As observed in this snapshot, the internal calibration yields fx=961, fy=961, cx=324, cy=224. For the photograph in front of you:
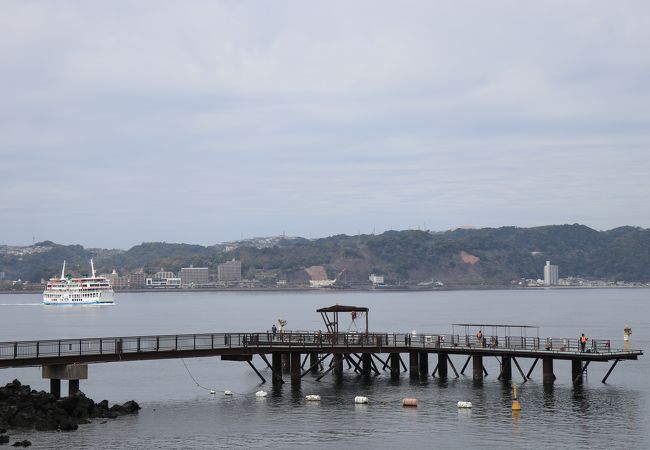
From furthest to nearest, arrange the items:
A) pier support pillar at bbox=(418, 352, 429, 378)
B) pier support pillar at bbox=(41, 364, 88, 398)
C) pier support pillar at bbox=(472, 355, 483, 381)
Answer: pier support pillar at bbox=(418, 352, 429, 378) < pier support pillar at bbox=(472, 355, 483, 381) < pier support pillar at bbox=(41, 364, 88, 398)

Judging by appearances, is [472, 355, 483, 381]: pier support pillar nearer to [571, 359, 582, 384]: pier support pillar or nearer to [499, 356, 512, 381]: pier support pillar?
[499, 356, 512, 381]: pier support pillar

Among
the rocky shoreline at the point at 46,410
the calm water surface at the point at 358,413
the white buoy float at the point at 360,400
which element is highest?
the rocky shoreline at the point at 46,410

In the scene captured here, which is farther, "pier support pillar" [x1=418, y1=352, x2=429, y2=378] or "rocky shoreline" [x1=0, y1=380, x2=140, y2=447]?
"pier support pillar" [x1=418, y1=352, x2=429, y2=378]

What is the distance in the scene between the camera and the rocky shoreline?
53.1 metres

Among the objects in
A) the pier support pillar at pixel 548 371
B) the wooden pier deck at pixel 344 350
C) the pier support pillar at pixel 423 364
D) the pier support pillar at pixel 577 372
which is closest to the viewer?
the wooden pier deck at pixel 344 350

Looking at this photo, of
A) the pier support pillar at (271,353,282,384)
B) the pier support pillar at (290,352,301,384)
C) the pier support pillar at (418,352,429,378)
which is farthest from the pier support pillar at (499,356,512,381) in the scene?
the pier support pillar at (271,353,282,384)

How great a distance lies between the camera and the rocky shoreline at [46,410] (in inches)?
2092

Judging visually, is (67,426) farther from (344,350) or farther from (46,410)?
(344,350)

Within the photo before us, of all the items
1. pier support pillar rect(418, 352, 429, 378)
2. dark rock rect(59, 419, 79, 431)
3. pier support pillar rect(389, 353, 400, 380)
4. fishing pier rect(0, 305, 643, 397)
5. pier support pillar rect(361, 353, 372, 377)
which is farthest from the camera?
pier support pillar rect(361, 353, 372, 377)

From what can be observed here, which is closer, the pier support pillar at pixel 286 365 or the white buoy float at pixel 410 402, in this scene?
the white buoy float at pixel 410 402

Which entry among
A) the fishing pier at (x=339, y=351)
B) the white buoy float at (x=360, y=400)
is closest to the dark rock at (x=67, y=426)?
the fishing pier at (x=339, y=351)

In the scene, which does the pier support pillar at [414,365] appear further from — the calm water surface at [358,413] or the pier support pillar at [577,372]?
the pier support pillar at [577,372]

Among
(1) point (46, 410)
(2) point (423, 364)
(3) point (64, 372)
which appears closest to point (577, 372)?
(2) point (423, 364)

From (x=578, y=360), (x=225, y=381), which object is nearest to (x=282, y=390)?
(x=225, y=381)
